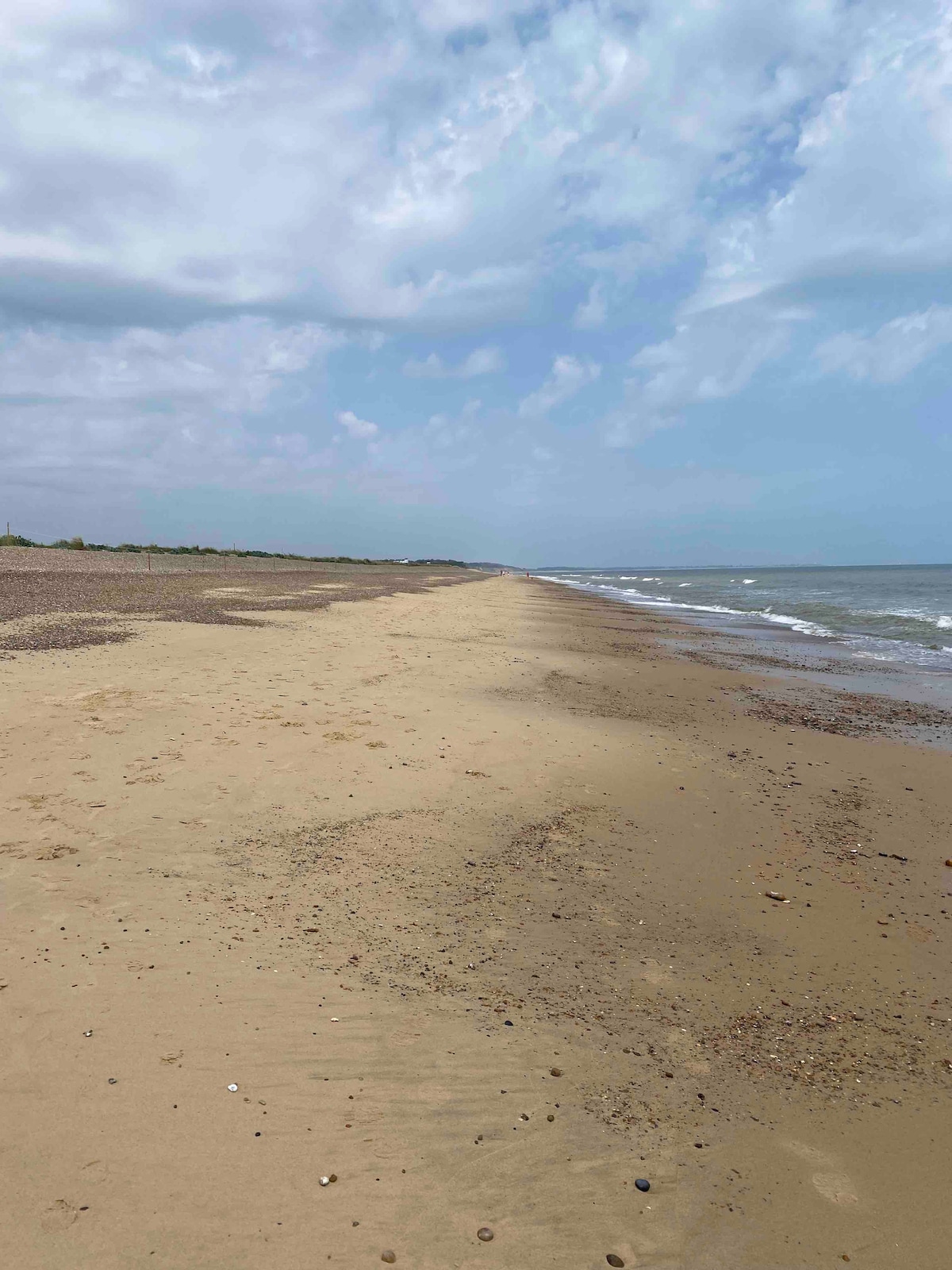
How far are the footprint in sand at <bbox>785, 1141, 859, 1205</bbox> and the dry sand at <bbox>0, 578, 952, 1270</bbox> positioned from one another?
15mm

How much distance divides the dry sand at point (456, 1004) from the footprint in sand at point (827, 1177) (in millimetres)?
15

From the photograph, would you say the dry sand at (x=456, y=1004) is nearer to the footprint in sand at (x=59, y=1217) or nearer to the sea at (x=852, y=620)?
the footprint in sand at (x=59, y=1217)

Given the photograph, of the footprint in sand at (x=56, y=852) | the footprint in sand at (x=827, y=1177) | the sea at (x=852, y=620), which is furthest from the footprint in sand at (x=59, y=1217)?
the sea at (x=852, y=620)

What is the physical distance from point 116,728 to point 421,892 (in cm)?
444

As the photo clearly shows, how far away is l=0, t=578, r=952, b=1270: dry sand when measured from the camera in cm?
261

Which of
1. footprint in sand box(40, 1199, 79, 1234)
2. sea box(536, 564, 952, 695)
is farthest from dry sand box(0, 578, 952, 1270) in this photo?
sea box(536, 564, 952, 695)

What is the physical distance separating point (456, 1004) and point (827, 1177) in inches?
69.9

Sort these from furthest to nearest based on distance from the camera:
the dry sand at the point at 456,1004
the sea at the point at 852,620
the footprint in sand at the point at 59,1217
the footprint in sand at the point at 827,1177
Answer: the sea at the point at 852,620, the footprint in sand at the point at 827,1177, the dry sand at the point at 456,1004, the footprint in sand at the point at 59,1217

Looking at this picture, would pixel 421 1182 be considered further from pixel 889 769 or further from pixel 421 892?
pixel 889 769

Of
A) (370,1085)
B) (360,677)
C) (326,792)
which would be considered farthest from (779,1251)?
(360,677)

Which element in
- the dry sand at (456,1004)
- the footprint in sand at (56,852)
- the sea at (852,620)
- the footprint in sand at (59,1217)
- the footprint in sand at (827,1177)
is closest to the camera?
the footprint in sand at (59,1217)

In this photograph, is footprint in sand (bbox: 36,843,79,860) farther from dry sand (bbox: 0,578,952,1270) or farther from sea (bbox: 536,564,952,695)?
sea (bbox: 536,564,952,695)

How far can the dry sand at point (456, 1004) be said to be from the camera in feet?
8.55

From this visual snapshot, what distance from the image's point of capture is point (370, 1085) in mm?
3193
